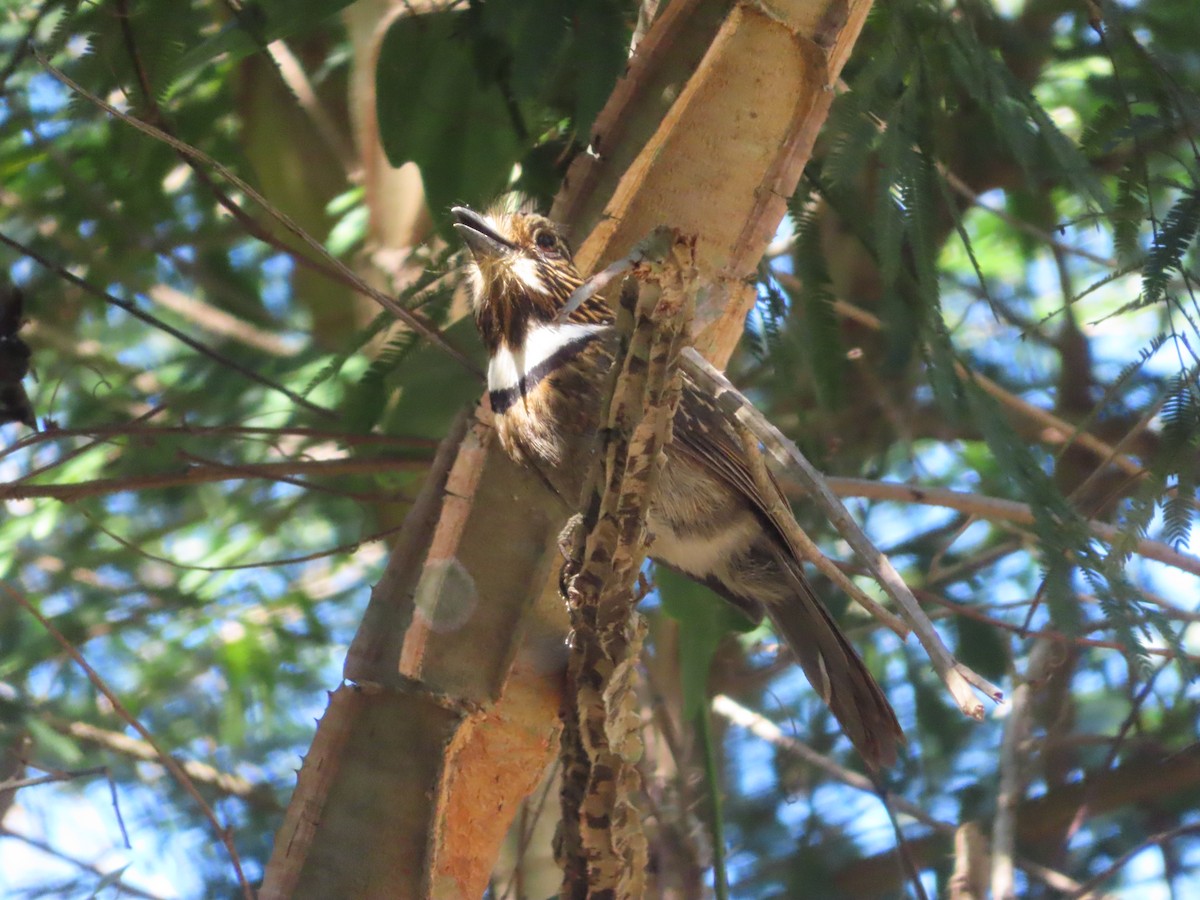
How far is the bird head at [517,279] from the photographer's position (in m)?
3.17

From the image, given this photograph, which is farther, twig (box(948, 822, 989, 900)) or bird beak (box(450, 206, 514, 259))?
twig (box(948, 822, 989, 900))

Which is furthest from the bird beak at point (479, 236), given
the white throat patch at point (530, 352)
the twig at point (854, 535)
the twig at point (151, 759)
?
the twig at point (151, 759)

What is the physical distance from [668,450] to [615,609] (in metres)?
0.96

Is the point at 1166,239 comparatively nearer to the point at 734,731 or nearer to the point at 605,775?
the point at 605,775

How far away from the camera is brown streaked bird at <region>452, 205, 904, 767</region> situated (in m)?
2.88

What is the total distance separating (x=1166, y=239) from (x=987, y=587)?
Answer: 2.54m

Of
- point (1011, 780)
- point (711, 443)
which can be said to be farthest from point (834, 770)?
point (711, 443)

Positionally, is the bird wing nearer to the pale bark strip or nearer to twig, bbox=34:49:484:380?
twig, bbox=34:49:484:380

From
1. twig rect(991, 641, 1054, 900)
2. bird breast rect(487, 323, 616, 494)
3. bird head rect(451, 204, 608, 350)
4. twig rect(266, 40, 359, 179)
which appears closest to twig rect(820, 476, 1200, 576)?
bird breast rect(487, 323, 616, 494)

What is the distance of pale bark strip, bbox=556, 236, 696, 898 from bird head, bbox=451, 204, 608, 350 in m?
1.20

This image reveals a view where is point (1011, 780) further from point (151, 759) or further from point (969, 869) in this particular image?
point (151, 759)

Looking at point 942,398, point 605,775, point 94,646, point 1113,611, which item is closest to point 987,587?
point 942,398

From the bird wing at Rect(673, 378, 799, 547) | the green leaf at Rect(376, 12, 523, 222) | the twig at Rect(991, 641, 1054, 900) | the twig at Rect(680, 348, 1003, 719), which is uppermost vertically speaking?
the green leaf at Rect(376, 12, 523, 222)

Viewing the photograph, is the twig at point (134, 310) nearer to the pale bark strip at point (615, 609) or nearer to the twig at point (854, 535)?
the pale bark strip at point (615, 609)
